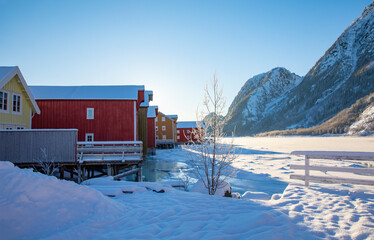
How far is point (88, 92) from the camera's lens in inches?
839

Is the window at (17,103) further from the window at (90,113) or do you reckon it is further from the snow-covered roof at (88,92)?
the window at (90,113)

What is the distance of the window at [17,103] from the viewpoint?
15188 mm

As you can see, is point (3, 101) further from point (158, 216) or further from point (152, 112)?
point (152, 112)

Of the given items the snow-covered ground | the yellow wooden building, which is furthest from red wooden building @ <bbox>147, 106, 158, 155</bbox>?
the snow-covered ground

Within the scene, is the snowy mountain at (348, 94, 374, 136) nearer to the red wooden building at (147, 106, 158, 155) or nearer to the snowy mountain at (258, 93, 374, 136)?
the snowy mountain at (258, 93, 374, 136)

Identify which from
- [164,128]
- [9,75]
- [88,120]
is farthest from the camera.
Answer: [164,128]

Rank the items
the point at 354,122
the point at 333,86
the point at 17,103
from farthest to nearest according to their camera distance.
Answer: the point at 333,86 → the point at 354,122 → the point at 17,103

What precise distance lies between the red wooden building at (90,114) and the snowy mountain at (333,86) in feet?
344

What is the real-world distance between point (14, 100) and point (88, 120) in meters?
5.91

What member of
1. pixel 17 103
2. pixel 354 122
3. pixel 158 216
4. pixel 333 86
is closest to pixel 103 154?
pixel 17 103

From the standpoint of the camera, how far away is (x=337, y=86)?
5792 inches

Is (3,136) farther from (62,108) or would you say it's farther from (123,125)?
(123,125)

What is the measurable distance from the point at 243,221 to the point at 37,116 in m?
21.0

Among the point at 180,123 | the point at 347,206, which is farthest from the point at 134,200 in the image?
the point at 180,123
